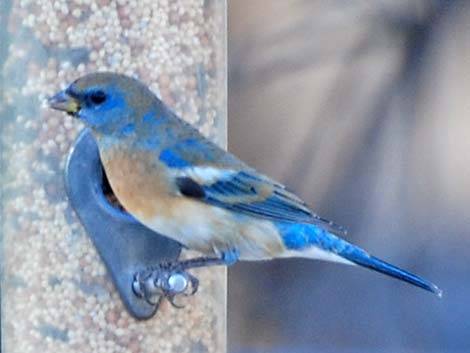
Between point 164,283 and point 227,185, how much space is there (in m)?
0.32

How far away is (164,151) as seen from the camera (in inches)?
208

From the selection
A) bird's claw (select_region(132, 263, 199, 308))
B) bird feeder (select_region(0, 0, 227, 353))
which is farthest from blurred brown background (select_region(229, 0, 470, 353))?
bird's claw (select_region(132, 263, 199, 308))

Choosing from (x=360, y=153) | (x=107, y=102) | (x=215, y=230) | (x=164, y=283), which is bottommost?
(x=360, y=153)

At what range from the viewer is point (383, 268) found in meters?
5.29

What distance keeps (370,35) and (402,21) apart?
17.3 inches

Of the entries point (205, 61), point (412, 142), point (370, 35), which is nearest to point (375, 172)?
point (412, 142)

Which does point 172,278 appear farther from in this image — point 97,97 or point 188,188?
point 97,97

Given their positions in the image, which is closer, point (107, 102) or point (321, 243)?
point (107, 102)

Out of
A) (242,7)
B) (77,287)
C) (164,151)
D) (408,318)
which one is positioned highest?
(164,151)

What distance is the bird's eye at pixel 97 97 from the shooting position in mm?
5215

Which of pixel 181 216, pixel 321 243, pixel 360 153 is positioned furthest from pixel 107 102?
pixel 360 153

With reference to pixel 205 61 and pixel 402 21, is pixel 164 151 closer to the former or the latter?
pixel 205 61

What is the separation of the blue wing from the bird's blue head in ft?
0.43

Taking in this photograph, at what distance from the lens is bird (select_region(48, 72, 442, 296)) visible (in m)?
5.22
